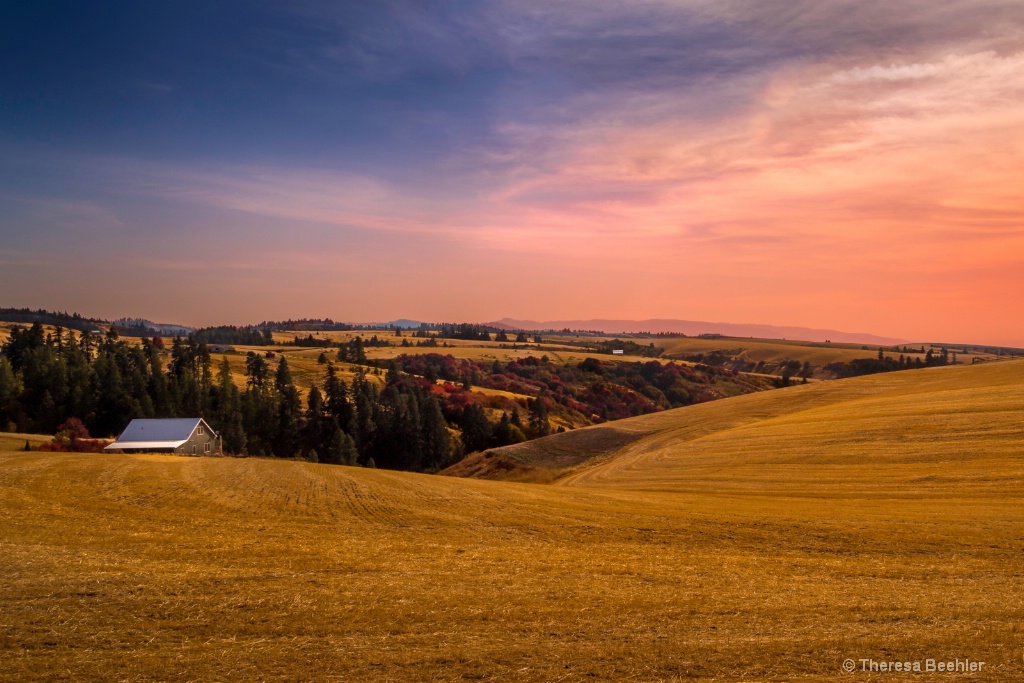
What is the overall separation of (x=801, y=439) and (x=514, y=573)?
35.3 meters

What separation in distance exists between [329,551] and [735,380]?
183814 mm

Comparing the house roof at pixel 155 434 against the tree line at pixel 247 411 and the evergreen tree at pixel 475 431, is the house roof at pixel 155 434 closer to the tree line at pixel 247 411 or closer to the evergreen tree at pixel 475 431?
the tree line at pixel 247 411

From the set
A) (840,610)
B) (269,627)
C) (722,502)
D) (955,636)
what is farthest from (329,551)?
(722,502)

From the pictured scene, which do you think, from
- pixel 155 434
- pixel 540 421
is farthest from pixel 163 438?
pixel 540 421

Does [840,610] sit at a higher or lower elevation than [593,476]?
higher

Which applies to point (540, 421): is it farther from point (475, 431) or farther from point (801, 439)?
point (801, 439)

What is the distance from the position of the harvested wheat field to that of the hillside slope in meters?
0.58

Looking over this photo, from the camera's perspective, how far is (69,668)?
11336 mm

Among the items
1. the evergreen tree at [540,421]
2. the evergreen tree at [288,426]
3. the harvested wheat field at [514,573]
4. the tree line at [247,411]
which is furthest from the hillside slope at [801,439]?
the evergreen tree at [288,426]

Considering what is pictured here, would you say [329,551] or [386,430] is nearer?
[329,551]

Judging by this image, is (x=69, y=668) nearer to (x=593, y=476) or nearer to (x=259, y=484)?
(x=259, y=484)

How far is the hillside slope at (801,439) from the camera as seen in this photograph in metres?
38.0

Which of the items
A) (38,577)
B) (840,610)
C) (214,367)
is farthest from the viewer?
(214,367)

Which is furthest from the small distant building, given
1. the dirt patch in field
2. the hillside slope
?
the hillside slope
